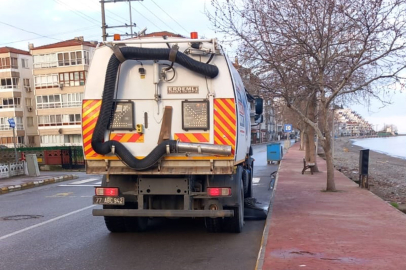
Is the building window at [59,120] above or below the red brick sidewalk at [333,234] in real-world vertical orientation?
above

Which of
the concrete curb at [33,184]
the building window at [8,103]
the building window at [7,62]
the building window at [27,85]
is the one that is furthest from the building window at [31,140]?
the concrete curb at [33,184]

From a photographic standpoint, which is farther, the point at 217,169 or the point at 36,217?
the point at 36,217

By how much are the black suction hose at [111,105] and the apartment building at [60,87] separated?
4934 centimetres

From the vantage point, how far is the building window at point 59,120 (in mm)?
54812

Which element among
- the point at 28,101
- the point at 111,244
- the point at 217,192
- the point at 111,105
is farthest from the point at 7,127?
the point at 217,192

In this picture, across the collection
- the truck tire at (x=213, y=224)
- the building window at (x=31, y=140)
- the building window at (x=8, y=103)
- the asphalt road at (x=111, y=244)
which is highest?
the building window at (x=8, y=103)

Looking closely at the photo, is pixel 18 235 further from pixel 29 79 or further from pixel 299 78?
pixel 29 79

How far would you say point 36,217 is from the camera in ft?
33.3

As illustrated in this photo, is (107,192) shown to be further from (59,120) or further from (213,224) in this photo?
(59,120)

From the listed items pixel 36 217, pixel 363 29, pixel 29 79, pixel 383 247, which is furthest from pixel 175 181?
pixel 29 79

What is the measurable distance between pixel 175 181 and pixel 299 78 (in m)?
8.09

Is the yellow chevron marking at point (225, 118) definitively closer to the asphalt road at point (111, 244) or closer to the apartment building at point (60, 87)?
the asphalt road at point (111, 244)

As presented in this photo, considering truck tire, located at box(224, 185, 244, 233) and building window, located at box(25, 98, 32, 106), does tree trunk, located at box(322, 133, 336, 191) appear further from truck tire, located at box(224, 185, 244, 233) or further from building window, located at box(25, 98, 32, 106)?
building window, located at box(25, 98, 32, 106)

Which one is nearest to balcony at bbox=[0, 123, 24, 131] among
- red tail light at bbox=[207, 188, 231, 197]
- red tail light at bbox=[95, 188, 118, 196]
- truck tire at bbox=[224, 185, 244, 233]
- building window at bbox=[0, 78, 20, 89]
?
building window at bbox=[0, 78, 20, 89]
